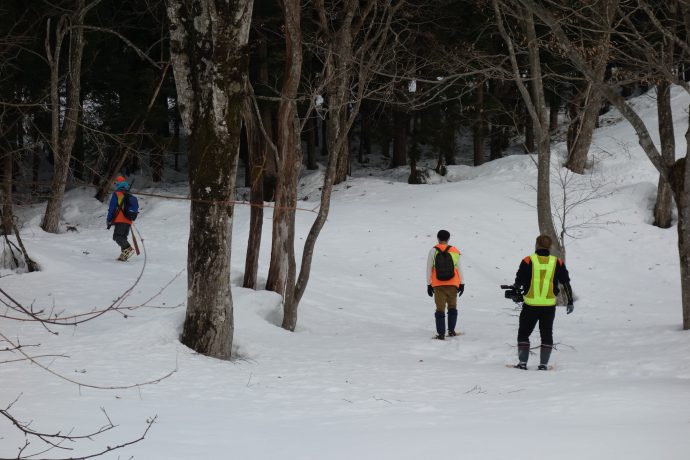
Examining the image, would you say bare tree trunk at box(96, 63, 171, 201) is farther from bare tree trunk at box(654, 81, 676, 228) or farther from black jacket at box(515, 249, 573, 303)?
bare tree trunk at box(654, 81, 676, 228)

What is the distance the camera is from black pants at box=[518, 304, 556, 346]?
28.0ft

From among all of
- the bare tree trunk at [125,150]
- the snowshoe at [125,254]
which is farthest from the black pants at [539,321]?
the snowshoe at [125,254]

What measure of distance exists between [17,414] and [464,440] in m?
3.47

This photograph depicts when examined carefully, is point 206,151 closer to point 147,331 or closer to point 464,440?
point 147,331

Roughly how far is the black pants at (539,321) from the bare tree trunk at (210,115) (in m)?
3.75

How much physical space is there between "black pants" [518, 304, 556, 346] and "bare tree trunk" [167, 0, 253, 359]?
3.75 m

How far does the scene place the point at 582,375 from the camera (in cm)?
816

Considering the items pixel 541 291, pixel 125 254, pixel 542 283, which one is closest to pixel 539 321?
pixel 541 291

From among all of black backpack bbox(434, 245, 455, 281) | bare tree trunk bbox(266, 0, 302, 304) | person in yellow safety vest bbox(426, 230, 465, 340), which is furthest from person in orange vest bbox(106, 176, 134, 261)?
black backpack bbox(434, 245, 455, 281)

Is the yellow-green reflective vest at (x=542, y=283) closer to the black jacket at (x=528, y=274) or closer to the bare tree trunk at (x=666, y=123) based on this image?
the black jacket at (x=528, y=274)

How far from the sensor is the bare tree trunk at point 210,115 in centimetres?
756

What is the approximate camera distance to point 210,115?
25.1 feet

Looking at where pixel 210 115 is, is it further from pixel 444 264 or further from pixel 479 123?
pixel 479 123

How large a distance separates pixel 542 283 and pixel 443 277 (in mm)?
2272
